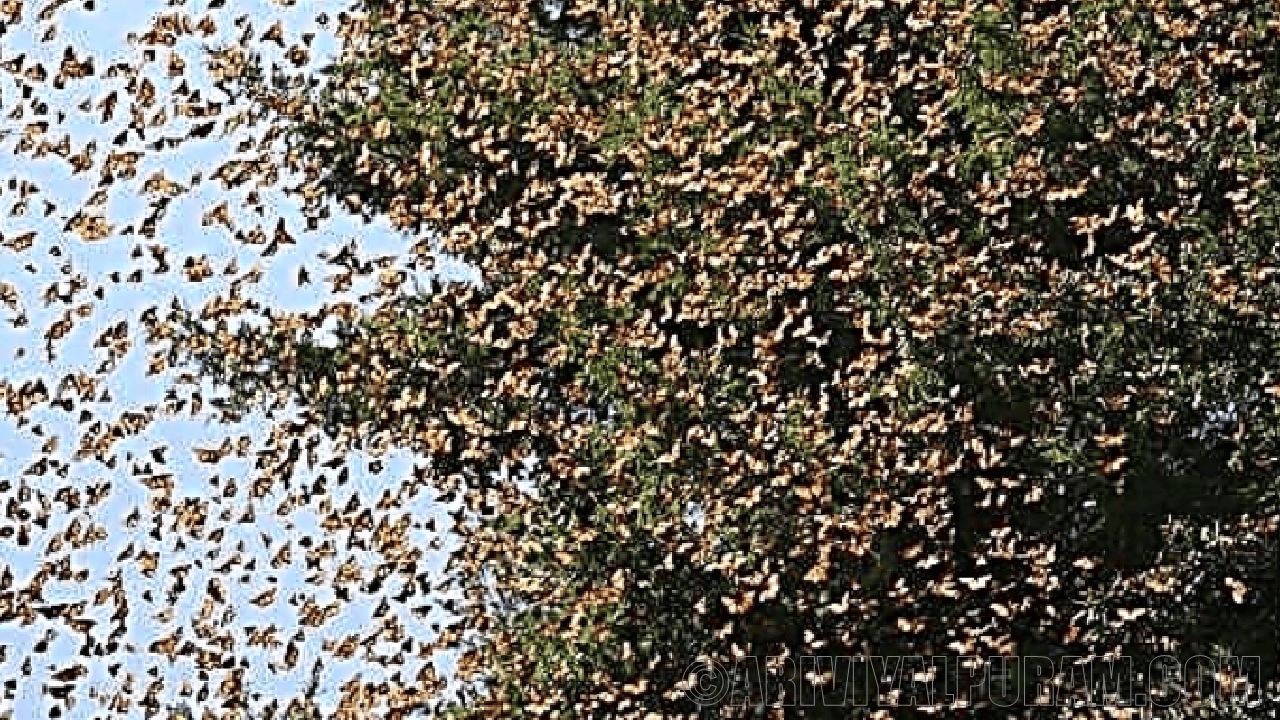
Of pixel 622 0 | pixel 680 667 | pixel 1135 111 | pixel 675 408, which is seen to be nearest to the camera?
pixel 680 667

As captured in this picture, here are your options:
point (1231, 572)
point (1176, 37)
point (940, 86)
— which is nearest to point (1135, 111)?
point (1176, 37)

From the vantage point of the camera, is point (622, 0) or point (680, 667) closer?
point (680, 667)

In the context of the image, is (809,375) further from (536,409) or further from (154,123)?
(154,123)

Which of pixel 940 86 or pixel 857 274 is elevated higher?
pixel 940 86

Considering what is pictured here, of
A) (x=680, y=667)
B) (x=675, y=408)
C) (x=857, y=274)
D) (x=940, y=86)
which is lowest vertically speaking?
(x=680, y=667)
